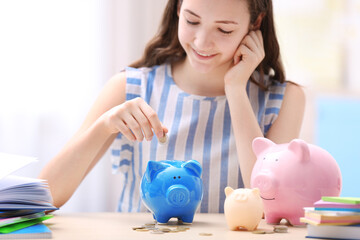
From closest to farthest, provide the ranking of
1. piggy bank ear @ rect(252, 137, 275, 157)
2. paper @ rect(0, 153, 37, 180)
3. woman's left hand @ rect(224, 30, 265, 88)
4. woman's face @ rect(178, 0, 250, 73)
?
paper @ rect(0, 153, 37, 180)
piggy bank ear @ rect(252, 137, 275, 157)
woman's face @ rect(178, 0, 250, 73)
woman's left hand @ rect(224, 30, 265, 88)

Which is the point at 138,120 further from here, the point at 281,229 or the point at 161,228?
the point at 281,229

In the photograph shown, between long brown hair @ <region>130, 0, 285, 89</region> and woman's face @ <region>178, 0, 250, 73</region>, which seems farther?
long brown hair @ <region>130, 0, 285, 89</region>

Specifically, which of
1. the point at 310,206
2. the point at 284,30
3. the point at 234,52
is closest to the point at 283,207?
the point at 310,206

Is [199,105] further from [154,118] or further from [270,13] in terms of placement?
[154,118]

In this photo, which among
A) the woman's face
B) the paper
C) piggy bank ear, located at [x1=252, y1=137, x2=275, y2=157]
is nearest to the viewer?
the paper

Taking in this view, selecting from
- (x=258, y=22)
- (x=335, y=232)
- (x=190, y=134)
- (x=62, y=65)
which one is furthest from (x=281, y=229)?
(x=62, y=65)

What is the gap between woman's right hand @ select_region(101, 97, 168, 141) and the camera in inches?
40.8

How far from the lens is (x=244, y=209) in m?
0.87

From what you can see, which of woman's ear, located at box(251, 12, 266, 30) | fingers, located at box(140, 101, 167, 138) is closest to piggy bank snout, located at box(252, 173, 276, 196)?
fingers, located at box(140, 101, 167, 138)

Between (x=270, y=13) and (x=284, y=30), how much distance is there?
2.11 metres

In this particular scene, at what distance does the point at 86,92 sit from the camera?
2.33 m

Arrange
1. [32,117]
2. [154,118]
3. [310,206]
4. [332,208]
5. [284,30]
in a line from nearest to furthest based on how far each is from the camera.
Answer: [332,208] < [310,206] < [154,118] < [32,117] < [284,30]

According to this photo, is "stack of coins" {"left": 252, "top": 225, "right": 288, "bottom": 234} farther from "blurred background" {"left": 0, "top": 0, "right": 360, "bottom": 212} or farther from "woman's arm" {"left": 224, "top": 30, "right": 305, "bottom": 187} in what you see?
"blurred background" {"left": 0, "top": 0, "right": 360, "bottom": 212}

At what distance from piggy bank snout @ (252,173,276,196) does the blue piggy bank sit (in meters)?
0.11
